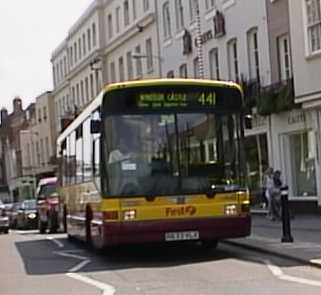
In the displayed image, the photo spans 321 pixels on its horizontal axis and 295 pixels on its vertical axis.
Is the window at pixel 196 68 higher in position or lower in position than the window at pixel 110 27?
lower

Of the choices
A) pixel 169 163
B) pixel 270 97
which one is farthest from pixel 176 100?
pixel 270 97

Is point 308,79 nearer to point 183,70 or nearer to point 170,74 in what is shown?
point 183,70

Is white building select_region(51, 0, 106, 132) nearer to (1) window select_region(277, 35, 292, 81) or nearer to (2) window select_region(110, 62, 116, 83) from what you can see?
(2) window select_region(110, 62, 116, 83)

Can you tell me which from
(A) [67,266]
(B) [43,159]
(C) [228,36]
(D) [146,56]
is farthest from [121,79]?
(A) [67,266]

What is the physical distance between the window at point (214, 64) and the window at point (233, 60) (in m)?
1.42

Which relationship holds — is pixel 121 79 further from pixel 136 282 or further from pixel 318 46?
pixel 136 282

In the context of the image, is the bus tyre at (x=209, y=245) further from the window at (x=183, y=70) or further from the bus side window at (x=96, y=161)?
the window at (x=183, y=70)

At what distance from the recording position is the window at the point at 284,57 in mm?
30469

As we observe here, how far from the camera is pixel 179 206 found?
1727 centimetres

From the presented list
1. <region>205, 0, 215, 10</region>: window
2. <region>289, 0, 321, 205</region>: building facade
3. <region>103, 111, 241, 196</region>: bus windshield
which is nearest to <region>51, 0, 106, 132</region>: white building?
<region>205, 0, 215, 10</region>: window

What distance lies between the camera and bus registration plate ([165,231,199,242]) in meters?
17.3

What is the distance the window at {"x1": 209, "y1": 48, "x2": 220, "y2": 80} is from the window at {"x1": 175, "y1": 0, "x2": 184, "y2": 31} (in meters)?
4.17

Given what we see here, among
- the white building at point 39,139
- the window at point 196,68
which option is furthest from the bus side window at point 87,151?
the white building at point 39,139

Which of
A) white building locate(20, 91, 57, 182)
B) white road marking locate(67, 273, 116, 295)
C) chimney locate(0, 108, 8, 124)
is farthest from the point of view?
chimney locate(0, 108, 8, 124)
